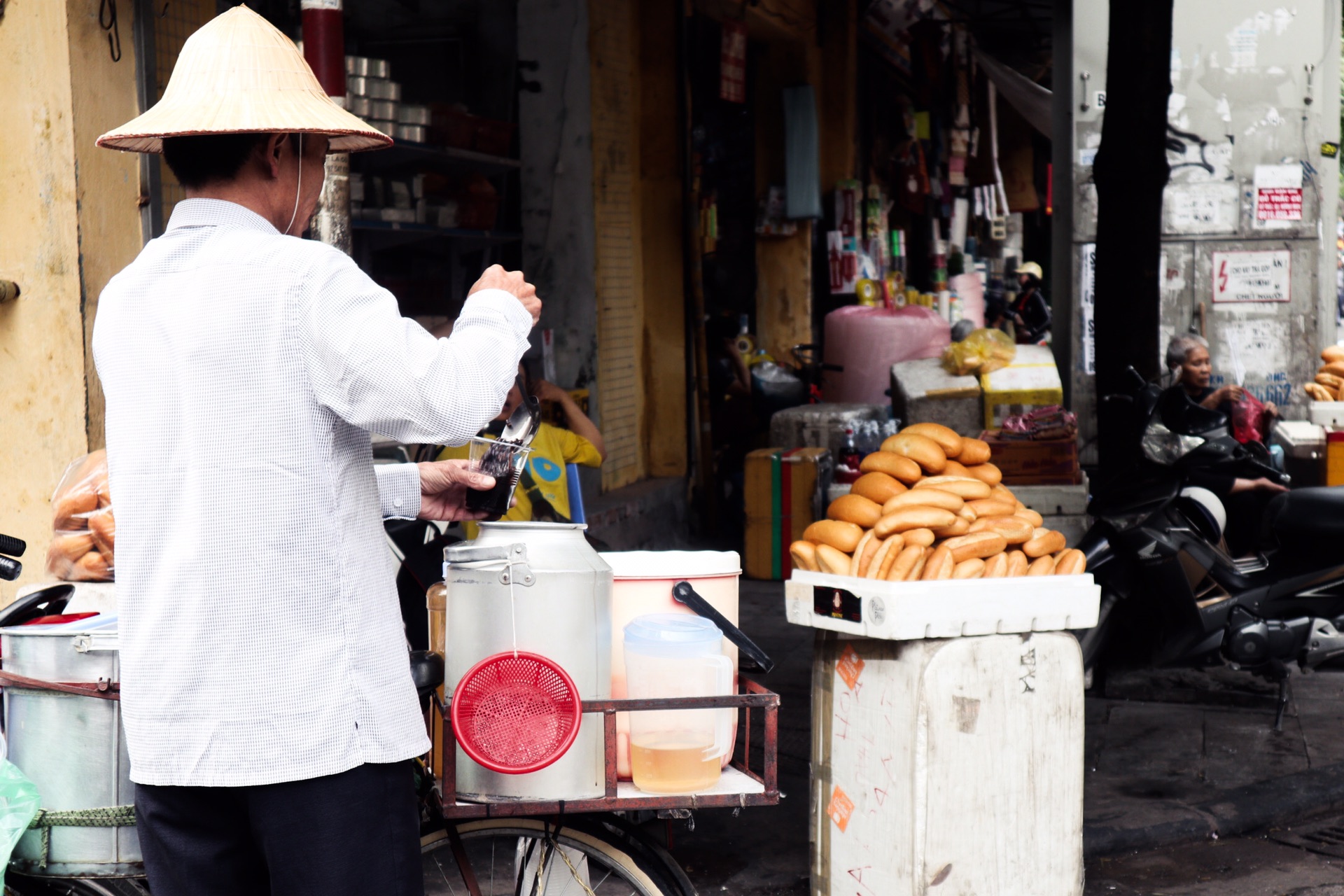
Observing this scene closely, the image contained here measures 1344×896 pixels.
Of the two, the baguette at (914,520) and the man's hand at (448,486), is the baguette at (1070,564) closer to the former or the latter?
the baguette at (914,520)

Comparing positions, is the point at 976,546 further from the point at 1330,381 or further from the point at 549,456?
the point at 1330,381

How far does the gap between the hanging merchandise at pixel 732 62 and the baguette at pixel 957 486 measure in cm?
702

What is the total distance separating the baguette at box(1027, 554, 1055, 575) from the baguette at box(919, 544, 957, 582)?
21 centimetres

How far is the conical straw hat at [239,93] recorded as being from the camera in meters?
1.91

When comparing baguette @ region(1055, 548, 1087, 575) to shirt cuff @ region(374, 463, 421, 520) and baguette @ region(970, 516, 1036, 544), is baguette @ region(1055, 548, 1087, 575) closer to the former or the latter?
baguette @ region(970, 516, 1036, 544)

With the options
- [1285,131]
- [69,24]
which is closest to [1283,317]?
[1285,131]

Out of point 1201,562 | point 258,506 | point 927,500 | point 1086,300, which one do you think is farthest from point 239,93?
→ point 1086,300

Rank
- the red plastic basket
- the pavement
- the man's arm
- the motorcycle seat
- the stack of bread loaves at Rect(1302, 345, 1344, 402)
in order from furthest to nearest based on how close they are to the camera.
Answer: the stack of bread loaves at Rect(1302, 345, 1344, 402)
the motorcycle seat
the pavement
the red plastic basket
the man's arm

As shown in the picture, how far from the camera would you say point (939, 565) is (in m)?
3.28

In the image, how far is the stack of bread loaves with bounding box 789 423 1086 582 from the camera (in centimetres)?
332

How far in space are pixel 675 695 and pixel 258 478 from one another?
0.90 metres

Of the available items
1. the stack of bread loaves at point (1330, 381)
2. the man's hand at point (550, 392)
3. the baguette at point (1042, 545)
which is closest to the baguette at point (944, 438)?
the baguette at point (1042, 545)

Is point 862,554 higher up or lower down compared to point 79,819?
higher up

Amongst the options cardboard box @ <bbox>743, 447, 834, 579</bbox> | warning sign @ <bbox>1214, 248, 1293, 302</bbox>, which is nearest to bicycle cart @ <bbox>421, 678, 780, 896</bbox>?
cardboard box @ <bbox>743, 447, 834, 579</bbox>
